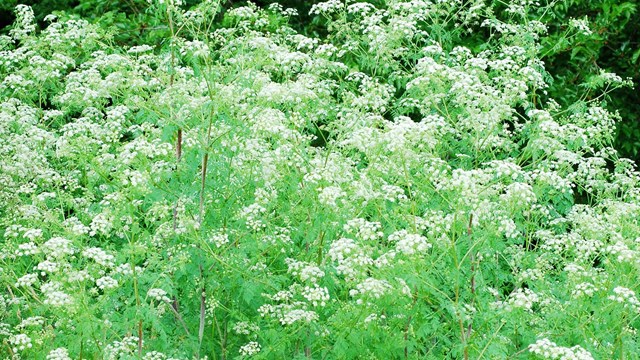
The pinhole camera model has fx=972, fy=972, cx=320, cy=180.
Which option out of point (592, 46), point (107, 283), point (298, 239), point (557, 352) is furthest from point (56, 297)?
point (592, 46)

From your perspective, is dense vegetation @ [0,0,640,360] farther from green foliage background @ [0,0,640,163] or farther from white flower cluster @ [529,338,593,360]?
green foliage background @ [0,0,640,163]

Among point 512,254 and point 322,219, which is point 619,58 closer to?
point 512,254

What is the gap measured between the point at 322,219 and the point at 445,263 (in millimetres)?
786

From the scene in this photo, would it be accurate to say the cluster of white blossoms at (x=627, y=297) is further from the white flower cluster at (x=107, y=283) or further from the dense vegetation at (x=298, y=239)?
the white flower cluster at (x=107, y=283)

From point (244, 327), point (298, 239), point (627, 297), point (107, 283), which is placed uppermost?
point (107, 283)

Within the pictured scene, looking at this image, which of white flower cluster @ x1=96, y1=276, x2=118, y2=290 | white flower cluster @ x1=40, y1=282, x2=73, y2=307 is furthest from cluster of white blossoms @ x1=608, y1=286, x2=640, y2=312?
white flower cluster @ x1=40, y1=282, x2=73, y2=307

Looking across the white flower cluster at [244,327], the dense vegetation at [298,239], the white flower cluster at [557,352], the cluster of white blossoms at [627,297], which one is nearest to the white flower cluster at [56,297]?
the dense vegetation at [298,239]

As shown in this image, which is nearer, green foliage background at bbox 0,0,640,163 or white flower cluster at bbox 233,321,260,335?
white flower cluster at bbox 233,321,260,335

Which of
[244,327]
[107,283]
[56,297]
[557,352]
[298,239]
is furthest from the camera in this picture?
[298,239]

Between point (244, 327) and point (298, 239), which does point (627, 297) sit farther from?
point (244, 327)

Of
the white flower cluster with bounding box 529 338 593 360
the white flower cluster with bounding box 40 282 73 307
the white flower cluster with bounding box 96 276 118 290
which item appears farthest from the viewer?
the white flower cluster with bounding box 96 276 118 290

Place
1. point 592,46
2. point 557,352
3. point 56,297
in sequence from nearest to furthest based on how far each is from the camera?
point 557,352, point 56,297, point 592,46

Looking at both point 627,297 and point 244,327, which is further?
point 244,327

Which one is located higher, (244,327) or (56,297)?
(56,297)
